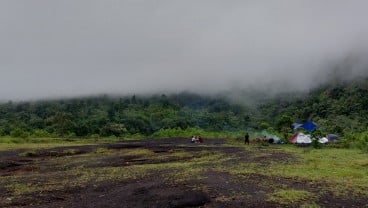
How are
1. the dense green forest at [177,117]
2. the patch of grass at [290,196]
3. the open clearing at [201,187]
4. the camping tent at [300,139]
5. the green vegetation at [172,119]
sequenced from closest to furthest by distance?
the patch of grass at [290,196] < the open clearing at [201,187] < the camping tent at [300,139] < the green vegetation at [172,119] < the dense green forest at [177,117]

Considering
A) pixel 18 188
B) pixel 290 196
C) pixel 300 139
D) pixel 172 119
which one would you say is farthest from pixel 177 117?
pixel 290 196

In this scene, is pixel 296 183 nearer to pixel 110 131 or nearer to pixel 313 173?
pixel 313 173

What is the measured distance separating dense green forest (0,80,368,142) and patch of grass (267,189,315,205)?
54460mm

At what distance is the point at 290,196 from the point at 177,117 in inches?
5377

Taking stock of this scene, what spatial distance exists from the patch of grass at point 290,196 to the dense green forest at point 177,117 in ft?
179

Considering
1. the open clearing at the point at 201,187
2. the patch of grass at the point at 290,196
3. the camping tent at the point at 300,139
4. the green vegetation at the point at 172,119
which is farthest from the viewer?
the green vegetation at the point at 172,119

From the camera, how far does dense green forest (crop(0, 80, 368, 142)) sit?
353 feet

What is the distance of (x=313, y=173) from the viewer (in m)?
28.3

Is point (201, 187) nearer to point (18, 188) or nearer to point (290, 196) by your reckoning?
point (290, 196)

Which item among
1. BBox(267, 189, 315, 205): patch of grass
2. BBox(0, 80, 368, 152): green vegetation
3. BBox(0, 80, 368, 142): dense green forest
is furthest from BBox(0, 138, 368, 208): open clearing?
BBox(0, 80, 368, 142): dense green forest

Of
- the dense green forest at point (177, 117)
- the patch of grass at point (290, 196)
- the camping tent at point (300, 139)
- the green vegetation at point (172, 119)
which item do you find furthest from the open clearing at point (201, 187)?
the dense green forest at point (177, 117)

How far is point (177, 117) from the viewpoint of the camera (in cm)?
15662

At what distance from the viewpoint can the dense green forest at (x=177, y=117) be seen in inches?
4240

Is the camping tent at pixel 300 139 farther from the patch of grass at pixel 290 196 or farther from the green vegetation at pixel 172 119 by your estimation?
the patch of grass at pixel 290 196
